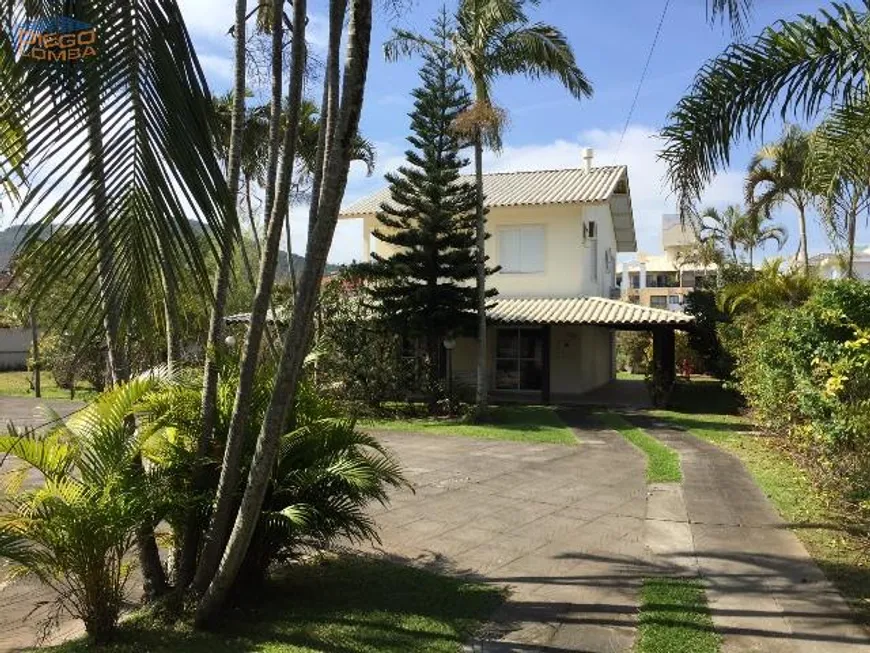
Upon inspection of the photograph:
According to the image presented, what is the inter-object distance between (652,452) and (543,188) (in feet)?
43.6

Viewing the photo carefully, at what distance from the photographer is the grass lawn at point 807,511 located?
5867 millimetres

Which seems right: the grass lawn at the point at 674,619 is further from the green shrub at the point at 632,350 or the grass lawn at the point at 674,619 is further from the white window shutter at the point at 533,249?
the green shrub at the point at 632,350

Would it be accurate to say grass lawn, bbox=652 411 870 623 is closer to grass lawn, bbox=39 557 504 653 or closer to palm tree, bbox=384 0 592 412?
grass lawn, bbox=39 557 504 653

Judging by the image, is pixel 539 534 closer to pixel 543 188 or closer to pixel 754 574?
pixel 754 574

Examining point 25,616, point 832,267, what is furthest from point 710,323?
point 25,616

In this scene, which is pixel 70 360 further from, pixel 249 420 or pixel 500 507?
pixel 500 507

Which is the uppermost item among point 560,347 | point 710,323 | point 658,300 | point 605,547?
point 658,300

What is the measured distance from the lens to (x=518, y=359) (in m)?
24.0

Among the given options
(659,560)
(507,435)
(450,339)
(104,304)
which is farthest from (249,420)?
(450,339)

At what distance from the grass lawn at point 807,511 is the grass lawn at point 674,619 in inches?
41.7

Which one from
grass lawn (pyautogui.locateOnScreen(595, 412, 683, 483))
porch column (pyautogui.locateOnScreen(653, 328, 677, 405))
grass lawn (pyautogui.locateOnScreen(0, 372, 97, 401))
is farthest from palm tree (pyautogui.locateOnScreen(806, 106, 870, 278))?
grass lawn (pyautogui.locateOnScreen(0, 372, 97, 401))

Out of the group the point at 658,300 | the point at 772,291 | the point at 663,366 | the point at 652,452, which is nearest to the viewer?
the point at 652,452

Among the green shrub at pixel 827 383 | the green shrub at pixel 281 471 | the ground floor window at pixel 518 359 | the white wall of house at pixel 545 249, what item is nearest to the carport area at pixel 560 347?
the ground floor window at pixel 518 359

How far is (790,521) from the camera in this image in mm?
7750
